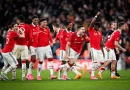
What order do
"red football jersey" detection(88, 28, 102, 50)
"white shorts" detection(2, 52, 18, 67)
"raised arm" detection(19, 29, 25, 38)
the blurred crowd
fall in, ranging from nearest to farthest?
"raised arm" detection(19, 29, 25, 38) → "white shorts" detection(2, 52, 18, 67) → "red football jersey" detection(88, 28, 102, 50) → the blurred crowd

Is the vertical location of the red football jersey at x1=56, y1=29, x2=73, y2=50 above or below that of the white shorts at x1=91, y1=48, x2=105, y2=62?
above

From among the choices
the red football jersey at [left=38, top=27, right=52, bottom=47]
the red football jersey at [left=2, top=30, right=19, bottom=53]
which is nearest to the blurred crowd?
the red football jersey at [left=38, top=27, right=52, bottom=47]

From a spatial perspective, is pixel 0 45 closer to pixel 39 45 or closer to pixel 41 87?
pixel 39 45

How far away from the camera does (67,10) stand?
105 feet

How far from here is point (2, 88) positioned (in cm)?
1452

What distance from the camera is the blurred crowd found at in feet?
102

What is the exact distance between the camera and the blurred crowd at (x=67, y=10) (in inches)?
1227

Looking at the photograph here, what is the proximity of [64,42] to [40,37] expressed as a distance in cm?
132

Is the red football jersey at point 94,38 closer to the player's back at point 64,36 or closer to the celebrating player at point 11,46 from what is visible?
the player's back at point 64,36

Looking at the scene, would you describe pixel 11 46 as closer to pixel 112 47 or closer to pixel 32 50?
pixel 32 50

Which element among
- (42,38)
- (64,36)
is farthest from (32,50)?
(64,36)

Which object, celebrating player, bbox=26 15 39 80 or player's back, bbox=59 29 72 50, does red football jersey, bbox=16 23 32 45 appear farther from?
player's back, bbox=59 29 72 50

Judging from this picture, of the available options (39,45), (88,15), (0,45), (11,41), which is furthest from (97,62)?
(88,15)

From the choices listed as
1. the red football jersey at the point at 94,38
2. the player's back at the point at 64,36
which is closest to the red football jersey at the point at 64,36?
the player's back at the point at 64,36
